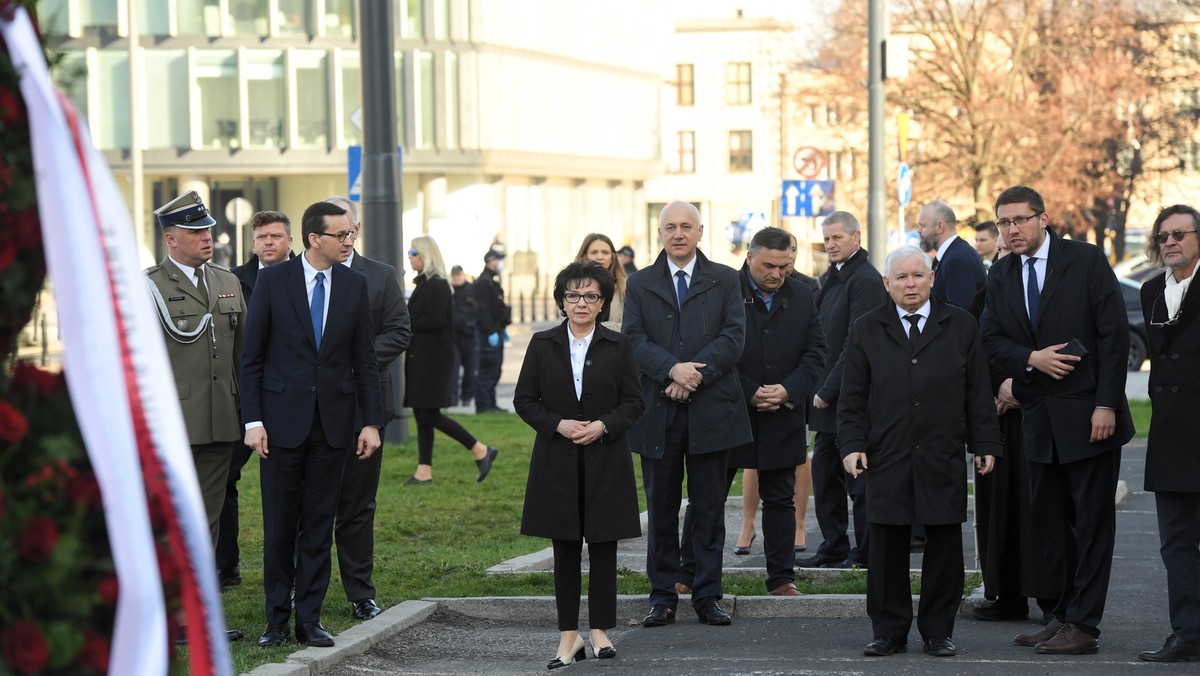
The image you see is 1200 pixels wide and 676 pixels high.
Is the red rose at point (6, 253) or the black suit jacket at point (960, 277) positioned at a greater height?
the red rose at point (6, 253)

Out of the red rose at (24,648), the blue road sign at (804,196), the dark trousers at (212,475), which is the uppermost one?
the blue road sign at (804,196)

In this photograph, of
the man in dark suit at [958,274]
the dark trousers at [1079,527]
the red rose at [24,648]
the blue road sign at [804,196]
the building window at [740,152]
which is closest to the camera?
the red rose at [24,648]

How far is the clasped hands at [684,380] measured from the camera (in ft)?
28.7

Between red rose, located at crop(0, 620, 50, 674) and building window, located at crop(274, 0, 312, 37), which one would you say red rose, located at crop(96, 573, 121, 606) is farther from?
building window, located at crop(274, 0, 312, 37)

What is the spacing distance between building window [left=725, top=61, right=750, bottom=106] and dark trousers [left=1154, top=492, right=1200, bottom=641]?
281 ft

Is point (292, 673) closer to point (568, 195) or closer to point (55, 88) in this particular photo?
point (55, 88)

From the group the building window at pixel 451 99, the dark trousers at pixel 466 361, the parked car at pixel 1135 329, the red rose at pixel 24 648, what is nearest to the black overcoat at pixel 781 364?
the red rose at pixel 24 648

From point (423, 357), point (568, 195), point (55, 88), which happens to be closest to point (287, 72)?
point (568, 195)

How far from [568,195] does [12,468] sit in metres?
65.7

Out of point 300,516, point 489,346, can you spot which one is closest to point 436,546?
point 300,516

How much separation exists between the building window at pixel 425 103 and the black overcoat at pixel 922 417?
51699 millimetres

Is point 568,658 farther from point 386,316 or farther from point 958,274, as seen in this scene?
point 958,274

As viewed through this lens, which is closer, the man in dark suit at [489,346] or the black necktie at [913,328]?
the black necktie at [913,328]

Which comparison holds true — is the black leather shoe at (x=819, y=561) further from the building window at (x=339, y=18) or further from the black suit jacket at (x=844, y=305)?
the building window at (x=339, y=18)
